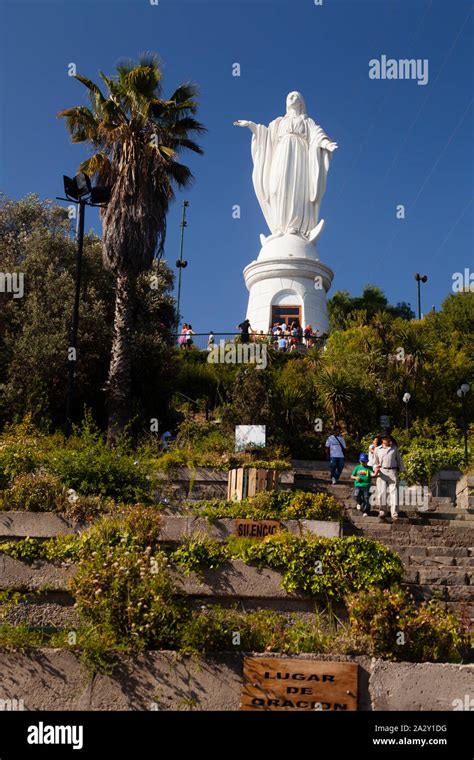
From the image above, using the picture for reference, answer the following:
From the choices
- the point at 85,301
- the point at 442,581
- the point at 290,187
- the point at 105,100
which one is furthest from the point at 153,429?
the point at 290,187

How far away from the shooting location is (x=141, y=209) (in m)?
20.4

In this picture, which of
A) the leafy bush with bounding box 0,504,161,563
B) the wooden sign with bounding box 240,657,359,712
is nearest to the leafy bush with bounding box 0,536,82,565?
the leafy bush with bounding box 0,504,161,563

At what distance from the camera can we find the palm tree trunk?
19.8 meters

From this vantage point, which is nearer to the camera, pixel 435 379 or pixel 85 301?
pixel 85 301

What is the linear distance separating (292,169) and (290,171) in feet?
0.46

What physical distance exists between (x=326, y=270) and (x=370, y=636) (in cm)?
2768

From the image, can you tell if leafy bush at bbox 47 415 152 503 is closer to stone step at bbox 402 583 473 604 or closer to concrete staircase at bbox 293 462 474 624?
concrete staircase at bbox 293 462 474 624

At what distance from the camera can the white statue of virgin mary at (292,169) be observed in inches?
1403

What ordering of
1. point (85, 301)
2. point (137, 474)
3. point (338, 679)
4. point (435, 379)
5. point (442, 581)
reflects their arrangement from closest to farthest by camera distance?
point (338, 679)
point (442, 581)
point (137, 474)
point (85, 301)
point (435, 379)

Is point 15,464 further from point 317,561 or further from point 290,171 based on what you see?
point 290,171

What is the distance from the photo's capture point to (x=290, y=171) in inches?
1419

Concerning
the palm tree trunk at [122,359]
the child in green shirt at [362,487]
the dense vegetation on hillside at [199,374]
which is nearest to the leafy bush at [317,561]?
the child in green shirt at [362,487]

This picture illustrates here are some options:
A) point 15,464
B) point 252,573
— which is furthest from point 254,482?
point 252,573
